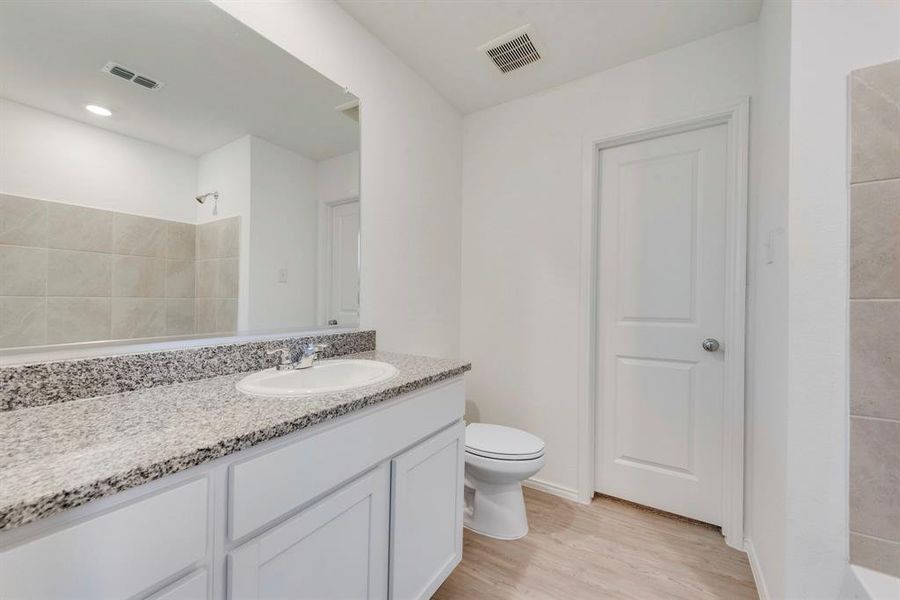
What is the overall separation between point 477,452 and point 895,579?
49.0 inches

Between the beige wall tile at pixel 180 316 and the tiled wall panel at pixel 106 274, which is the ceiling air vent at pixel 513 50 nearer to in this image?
the tiled wall panel at pixel 106 274

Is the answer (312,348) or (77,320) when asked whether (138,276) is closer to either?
(77,320)

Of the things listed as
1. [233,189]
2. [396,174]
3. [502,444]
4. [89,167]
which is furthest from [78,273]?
[502,444]

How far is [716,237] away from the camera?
A: 1760 mm

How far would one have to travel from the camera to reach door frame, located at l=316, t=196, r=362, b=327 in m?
1.60

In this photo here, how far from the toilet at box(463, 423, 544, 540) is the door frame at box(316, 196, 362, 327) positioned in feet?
2.96

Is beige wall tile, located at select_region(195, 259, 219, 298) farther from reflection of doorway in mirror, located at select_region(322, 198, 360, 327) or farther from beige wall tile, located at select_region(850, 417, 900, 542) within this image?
beige wall tile, located at select_region(850, 417, 900, 542)

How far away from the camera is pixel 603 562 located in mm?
1550

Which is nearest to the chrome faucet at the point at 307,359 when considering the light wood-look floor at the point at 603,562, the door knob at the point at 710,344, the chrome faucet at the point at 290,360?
the chrome faucet at the point at 290,360

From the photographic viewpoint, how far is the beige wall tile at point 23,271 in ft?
2.78

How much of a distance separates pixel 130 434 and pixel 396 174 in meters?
1.55

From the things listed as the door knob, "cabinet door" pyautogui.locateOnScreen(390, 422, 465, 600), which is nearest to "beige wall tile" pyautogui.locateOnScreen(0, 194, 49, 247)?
"cabinet door" pyautogui.locateOnScreen(390, 422, 465, 600)

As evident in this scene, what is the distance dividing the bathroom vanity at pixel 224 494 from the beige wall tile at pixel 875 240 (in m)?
1.21

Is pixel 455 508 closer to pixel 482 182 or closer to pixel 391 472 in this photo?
pixel 391 472
